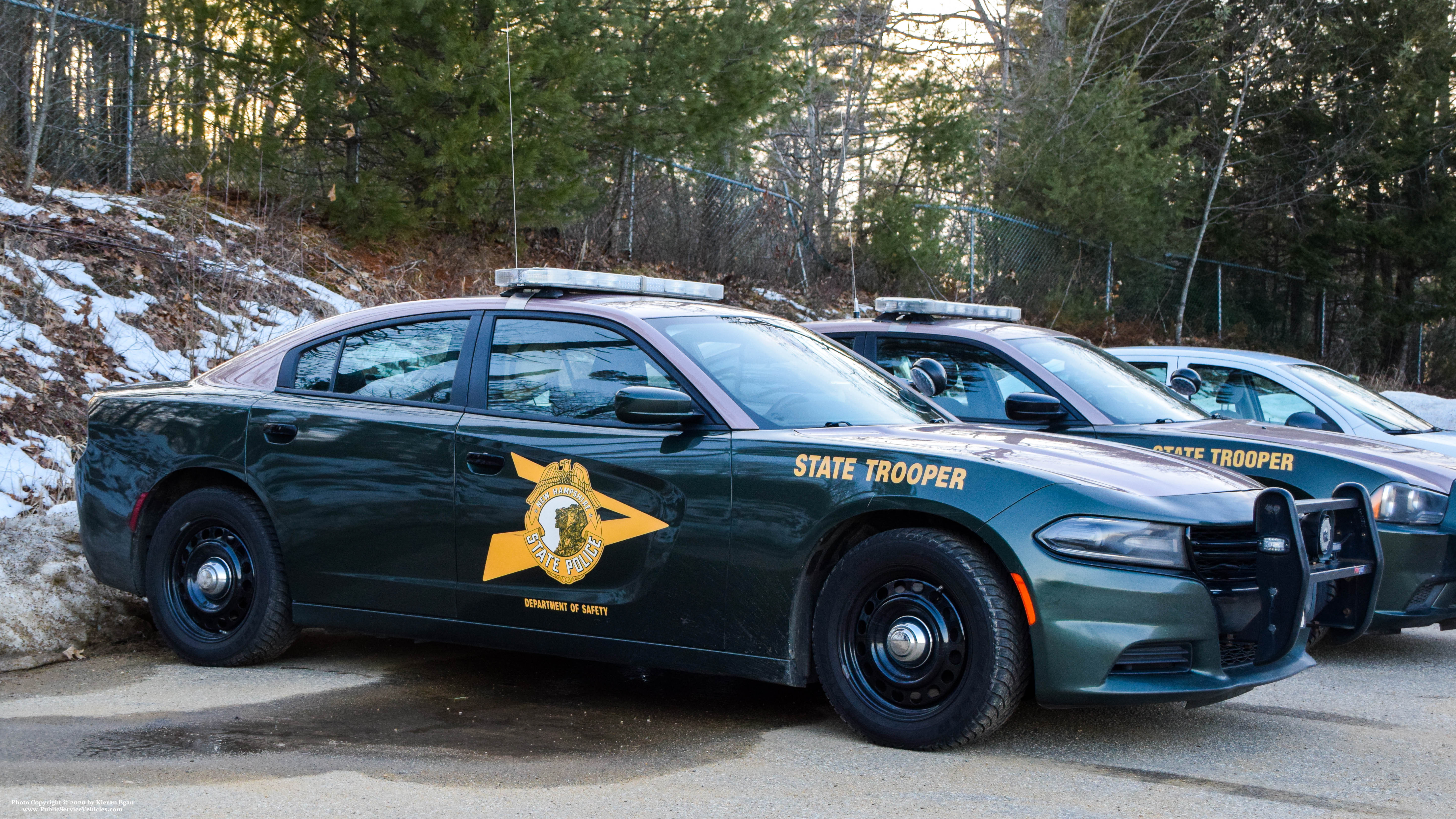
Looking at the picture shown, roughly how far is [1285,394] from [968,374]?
7.63 feet

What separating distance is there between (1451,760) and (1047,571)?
156 centimetres

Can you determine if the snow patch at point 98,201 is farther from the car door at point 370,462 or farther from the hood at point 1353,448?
the hood at point 1353,448

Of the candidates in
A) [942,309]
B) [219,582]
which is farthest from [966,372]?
[219,582]

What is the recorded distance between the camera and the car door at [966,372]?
6941 millimetres

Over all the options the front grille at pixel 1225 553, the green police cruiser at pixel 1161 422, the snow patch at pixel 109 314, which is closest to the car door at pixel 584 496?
the front grille at pixel 1225 553

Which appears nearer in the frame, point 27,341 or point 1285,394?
point 1285,394

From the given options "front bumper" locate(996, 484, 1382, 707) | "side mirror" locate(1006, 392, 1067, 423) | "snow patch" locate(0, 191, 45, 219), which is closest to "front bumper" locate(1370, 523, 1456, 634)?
"side mirror" locate(1006, 392, 1067, 423)

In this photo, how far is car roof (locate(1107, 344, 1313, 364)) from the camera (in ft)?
A: 27.4

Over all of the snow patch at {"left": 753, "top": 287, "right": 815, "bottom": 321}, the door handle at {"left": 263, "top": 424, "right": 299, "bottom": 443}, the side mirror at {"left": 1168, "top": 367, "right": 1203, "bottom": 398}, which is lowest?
the door handle at {"left": 263, "top": 424, "right": 299, "bottom": 443}

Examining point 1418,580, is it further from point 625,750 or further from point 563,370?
point 563,370

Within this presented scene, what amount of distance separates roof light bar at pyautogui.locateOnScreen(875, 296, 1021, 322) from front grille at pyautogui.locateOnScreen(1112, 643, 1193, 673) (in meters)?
3.40

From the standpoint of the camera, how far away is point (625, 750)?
4.32 m

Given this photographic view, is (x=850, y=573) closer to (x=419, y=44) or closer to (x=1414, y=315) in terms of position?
(x=419, y=44)

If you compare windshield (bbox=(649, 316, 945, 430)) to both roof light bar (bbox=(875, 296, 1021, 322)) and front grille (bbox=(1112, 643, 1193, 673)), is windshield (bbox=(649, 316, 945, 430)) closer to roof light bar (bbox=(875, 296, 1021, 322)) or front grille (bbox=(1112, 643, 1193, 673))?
front grille (bbox=(1112, 643, 1193, 673))
